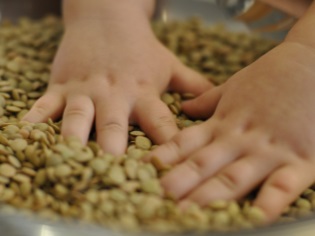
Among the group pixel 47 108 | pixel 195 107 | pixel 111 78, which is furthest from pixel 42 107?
pixel 195 107

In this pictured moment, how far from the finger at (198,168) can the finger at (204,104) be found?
0.40 ft

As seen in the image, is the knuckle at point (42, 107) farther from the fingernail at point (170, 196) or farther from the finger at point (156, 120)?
the fingernail at point (170, 196)

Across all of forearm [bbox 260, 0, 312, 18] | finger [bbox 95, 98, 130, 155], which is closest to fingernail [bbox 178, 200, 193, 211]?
finger [bbox 95, 98, 130, 155]

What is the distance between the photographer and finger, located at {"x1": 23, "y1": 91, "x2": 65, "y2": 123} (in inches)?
29.9

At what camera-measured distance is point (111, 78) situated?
80 cm

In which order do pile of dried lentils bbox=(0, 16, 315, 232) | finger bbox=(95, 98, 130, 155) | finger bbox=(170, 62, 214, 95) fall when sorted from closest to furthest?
pile of dried lentils bbox=(0, 16, 315, 232)
finger bbox=(95, 98, 130, 155)
finger bbox=(170, 62, 214, 95)

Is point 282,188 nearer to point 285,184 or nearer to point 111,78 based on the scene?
point 285,184

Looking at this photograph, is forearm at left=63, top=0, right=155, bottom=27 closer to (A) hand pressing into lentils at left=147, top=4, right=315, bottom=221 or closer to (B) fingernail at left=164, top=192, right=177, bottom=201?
(A) hand pressing into lentils at left=147, top=4, right=315, bottom=221

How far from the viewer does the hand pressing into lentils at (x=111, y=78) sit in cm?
73

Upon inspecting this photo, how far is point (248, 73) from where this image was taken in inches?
29.2

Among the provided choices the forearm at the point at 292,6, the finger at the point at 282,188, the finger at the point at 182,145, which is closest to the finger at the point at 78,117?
the finger at the point at 182,145

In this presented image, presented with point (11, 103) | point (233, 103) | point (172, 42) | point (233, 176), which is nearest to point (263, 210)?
point (233, 176)

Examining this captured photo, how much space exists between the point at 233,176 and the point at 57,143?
0.71 feet

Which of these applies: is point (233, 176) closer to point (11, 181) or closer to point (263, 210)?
point (263, 210)
